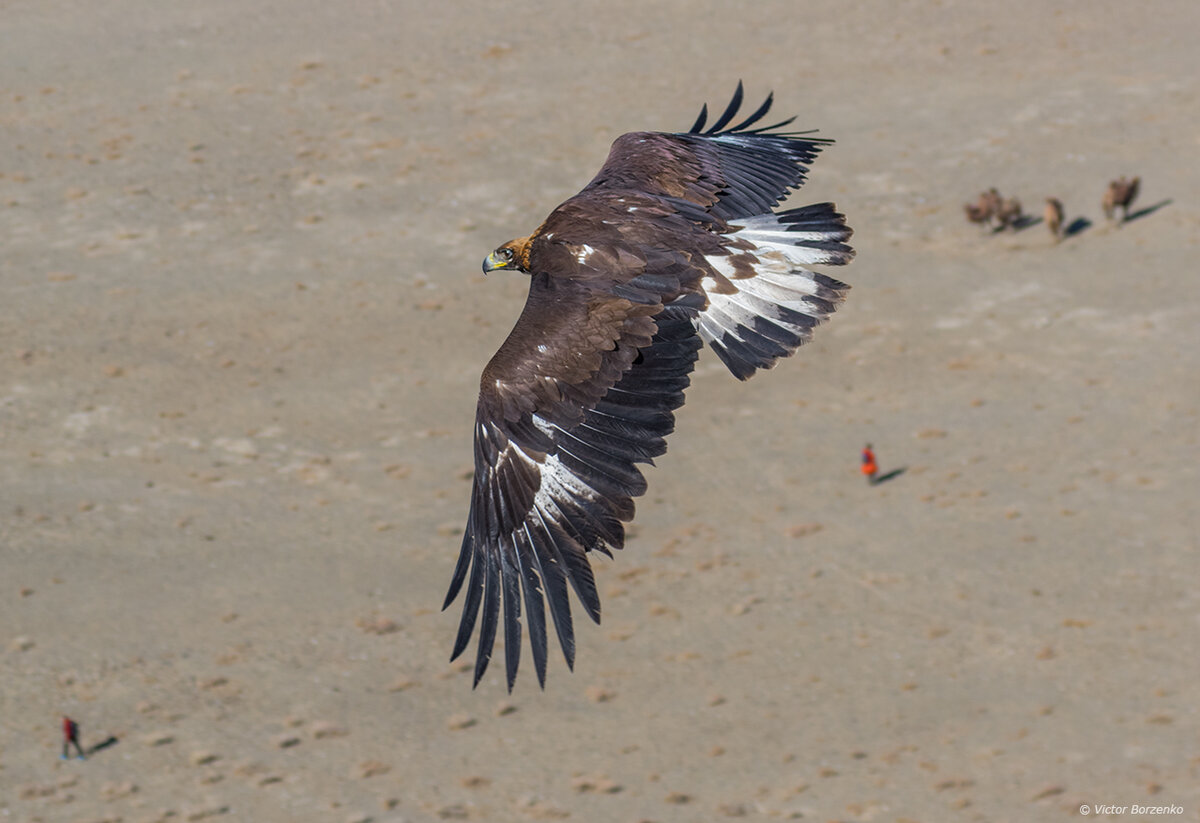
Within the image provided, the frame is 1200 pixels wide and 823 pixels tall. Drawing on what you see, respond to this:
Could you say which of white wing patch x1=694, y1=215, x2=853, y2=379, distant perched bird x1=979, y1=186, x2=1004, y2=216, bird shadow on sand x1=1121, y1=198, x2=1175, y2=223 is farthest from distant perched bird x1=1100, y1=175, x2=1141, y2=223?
white wing patch x1=694, y1=215, x2=853, y2=379

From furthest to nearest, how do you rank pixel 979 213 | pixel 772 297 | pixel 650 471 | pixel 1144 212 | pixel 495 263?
pixel 1144 212 → pixel 979 213 → pixel 650 471 → pixel 495 263 → pixel 772 297

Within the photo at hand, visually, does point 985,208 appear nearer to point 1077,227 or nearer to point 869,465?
point 1077,227

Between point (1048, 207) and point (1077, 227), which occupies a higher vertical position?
point (1048, 207)

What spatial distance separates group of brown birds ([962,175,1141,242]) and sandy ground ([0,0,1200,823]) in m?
0.38

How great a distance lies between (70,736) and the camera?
2312cm

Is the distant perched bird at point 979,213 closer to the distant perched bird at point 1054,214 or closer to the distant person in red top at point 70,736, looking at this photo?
the distant perched bird at point 1054,214

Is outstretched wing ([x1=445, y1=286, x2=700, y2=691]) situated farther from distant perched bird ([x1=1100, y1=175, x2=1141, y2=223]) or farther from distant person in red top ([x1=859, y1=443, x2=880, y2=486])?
distant perched bird ([x1=1100, y1=175, x2=1141, y2=223])

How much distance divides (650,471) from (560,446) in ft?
53.4

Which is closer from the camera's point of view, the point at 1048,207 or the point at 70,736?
the point at 70,736

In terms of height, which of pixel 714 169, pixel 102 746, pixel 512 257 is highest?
pixel 714 169

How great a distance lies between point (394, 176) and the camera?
37.6 meters

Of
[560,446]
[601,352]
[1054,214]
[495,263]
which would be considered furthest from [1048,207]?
[560,446]

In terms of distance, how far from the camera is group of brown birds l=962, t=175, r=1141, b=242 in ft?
114

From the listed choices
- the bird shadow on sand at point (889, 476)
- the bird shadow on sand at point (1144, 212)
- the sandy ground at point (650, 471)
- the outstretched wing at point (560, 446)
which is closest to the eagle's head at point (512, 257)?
the outstretched wing at point (560, 446)
